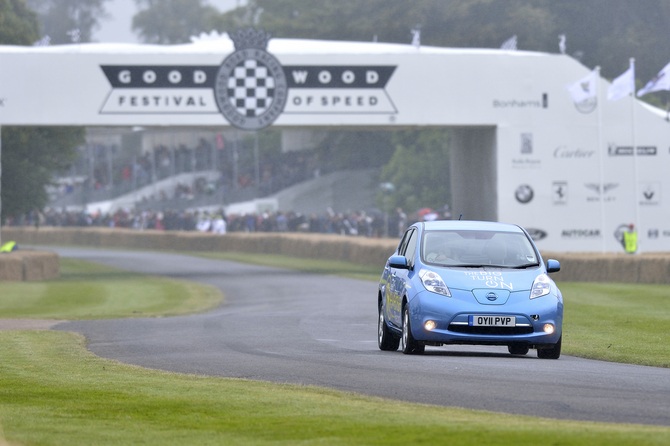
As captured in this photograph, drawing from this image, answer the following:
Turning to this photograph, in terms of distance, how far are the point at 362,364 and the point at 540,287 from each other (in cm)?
201

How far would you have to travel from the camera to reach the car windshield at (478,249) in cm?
1125

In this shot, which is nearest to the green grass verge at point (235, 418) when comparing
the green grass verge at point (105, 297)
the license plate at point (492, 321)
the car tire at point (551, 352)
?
the license plate at point (492, 321)

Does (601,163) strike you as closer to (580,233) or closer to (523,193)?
(580,233)

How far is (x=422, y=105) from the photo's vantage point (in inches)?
1160

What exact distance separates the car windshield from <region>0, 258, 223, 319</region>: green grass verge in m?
9.40

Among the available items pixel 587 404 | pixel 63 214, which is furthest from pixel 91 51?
pixel 63 214

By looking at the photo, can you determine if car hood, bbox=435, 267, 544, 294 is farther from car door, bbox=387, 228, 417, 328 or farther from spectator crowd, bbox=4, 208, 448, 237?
spectator crowd, bbox=4, 208, 448, 237

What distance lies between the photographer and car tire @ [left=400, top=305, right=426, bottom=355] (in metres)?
11.0

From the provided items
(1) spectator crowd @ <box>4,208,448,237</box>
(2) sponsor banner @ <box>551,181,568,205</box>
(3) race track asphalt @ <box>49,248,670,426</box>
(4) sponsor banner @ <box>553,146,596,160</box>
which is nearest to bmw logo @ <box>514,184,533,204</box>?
(2) sponsor banner @ <box>551,181,568,205</box>

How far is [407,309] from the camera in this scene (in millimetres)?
10914

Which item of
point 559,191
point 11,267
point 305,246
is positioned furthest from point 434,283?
point 305,246

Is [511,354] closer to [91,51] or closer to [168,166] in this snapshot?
[91,51]

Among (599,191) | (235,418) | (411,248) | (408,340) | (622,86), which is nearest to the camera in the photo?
(235,418)

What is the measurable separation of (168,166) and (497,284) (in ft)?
208
